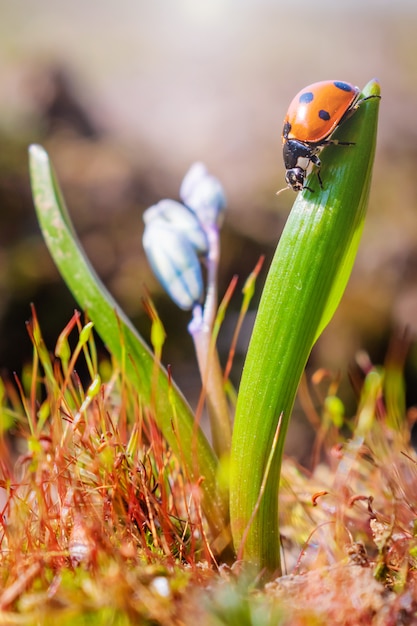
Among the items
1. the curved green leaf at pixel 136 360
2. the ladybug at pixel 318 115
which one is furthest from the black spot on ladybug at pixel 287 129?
the curved green leaf at pixel 136 360

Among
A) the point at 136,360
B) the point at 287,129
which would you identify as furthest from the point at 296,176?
the point at 136,360

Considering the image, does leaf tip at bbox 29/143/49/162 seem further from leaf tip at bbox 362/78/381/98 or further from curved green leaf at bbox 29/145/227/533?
leaf tip at bbox 362/78/381/98

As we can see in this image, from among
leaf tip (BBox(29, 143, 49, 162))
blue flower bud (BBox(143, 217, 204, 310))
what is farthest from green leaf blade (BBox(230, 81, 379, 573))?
leaf tip (BBox(29, 143, 49, 162))

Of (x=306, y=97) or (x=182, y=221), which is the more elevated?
(x=306, y=97)

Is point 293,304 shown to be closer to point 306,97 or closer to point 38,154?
point 306,97

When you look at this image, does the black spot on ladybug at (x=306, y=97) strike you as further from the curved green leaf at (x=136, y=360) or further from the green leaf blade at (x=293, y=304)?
the curved green leaf at (x=136, y=360)
